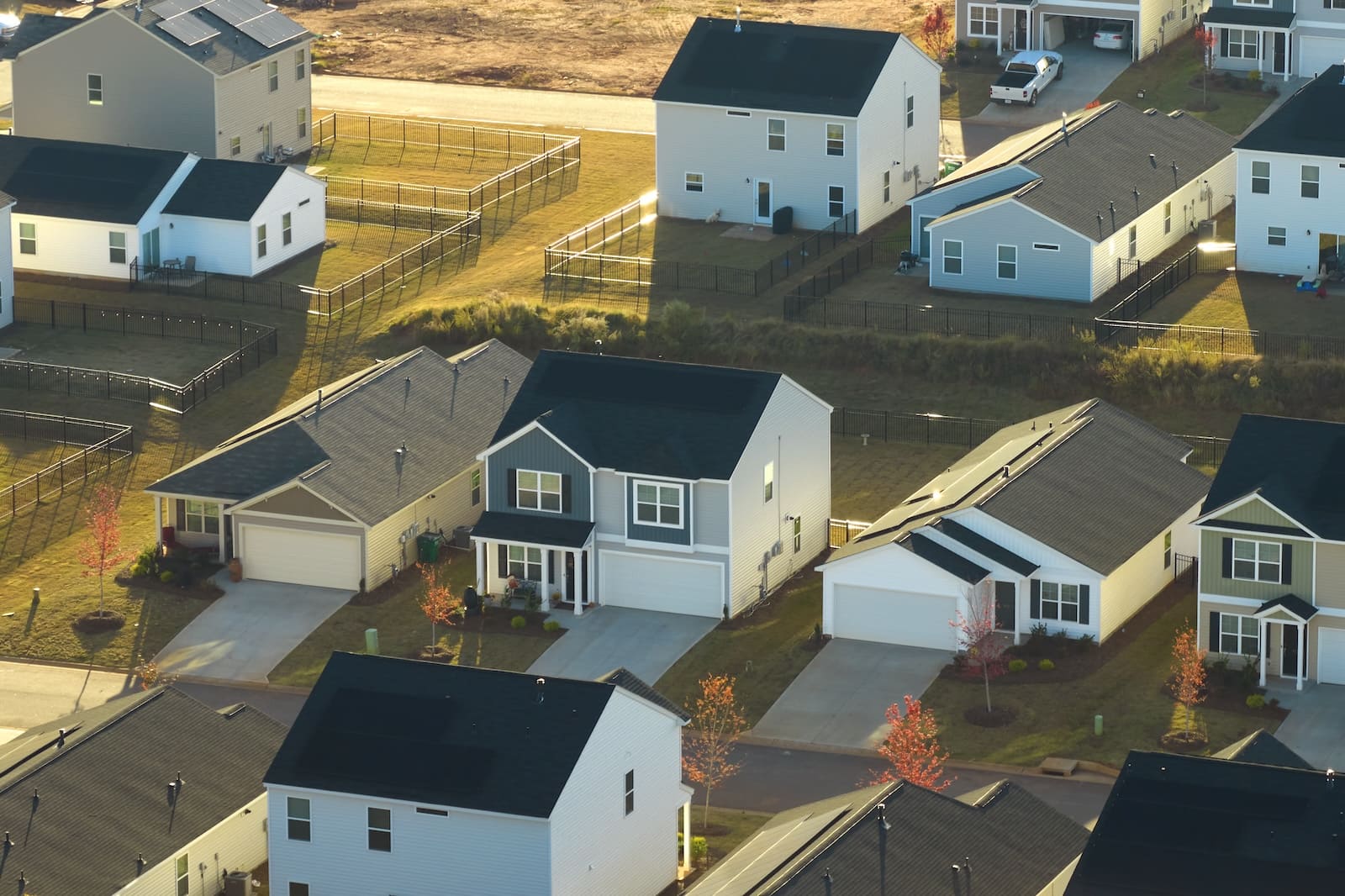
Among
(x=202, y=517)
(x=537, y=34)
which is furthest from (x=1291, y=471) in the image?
(x=537, y=34)

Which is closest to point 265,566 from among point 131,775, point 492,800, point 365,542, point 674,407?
point 365,542

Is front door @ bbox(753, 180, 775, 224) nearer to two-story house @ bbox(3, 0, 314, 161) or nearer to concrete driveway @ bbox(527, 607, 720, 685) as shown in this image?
two-story house @ bbox(3, 0, 314, 161)

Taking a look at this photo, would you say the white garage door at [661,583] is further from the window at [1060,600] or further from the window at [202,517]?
the window at [202,517]

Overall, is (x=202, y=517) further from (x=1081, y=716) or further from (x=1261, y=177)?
(x=1261, y=177)

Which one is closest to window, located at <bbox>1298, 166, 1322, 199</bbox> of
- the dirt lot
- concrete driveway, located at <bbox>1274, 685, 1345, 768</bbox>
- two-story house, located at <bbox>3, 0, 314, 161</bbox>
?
concrete driveway, located at <bbox>1274, 685, 1345, 768</bbox>

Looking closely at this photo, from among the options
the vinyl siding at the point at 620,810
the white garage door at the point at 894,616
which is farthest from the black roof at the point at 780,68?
the vinyl siding at the point at 620,810
